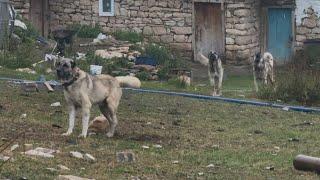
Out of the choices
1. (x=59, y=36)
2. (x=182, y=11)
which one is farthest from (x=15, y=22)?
(x=182, y=11)

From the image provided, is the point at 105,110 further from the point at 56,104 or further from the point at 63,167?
the point at 63,167

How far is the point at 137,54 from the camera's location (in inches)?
952

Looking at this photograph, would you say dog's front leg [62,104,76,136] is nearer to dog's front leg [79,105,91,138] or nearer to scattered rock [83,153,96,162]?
dog's front leg [79,105,91,138]

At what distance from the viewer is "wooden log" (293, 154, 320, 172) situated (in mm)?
9171

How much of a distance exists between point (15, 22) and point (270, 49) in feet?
26.8

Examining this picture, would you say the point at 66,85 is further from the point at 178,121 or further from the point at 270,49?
the point at 270,49

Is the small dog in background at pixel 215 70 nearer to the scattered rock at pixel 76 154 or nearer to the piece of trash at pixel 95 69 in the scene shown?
the piece of trash at pixel 95 69

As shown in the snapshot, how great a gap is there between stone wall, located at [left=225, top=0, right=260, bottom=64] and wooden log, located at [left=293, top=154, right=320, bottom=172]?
55.0 feet

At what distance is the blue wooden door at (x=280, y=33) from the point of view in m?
26.6

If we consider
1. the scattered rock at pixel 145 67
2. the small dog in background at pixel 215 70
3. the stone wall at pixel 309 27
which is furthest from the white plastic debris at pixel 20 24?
the stone wall at pixel 309 27

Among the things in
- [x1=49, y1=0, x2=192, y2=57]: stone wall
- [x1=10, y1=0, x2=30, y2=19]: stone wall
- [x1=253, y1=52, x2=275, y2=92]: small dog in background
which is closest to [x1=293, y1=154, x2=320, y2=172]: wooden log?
[x1=253, y1=52, x2=275, y2=92]: small dog in background

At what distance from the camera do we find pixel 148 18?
27.3 metres

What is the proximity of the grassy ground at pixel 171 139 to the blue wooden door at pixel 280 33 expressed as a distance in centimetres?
1102

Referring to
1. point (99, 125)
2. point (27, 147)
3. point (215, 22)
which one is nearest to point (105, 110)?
point (99, 125)
